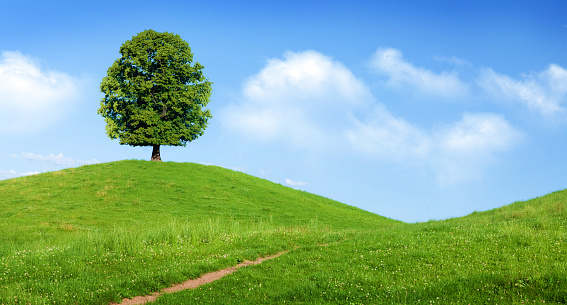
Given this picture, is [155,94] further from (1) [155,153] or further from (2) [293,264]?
(2) [293,264]

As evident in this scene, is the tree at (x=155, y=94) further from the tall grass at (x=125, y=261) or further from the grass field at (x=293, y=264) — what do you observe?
the tall grass at (x=125, y=261)

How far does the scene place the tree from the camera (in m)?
47.9

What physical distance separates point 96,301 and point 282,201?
30203 mm

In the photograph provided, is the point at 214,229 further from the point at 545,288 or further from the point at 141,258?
the point at 545,288

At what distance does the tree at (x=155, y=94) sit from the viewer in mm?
47938

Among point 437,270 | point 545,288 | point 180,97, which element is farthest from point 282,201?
point 545,288

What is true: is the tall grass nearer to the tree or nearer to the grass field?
the grass field

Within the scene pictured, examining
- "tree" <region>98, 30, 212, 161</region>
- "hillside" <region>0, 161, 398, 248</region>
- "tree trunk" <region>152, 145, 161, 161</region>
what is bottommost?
"hillside" <region>0, 161, 398, 248</region>

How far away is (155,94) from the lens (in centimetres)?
4909

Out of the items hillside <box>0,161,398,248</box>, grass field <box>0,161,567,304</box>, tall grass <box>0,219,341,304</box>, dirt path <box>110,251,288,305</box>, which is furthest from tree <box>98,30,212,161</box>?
dirt path <box>110,251,288,305</box>

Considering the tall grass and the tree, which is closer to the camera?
the tall grass

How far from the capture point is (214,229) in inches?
914

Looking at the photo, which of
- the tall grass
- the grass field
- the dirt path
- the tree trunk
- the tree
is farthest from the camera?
the tree trunk

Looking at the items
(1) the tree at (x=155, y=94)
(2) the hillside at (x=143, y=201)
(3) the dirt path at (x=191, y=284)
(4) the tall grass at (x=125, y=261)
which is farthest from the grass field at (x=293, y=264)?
(1) the tree at (x=155, y=94)
